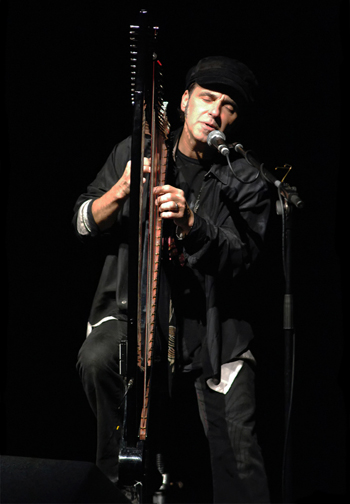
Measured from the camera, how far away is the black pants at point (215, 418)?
1961 mm

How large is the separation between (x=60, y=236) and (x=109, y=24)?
0.97 m

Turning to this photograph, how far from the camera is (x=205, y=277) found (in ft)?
7.29

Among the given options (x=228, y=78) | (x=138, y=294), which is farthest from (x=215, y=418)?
(x=228, y=78)

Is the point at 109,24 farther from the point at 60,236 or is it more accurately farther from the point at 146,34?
the point at 146,34

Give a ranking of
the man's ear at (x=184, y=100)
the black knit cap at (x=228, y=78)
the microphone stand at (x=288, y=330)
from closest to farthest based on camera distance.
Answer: the microphone stand at (x=288, y=330)
the black knit cap at (x=228, y=78)
the man's ear at (x=184, y=100)

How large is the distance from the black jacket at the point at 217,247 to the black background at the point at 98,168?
0.43 metres

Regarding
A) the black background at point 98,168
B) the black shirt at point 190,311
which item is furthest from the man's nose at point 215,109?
the black background at point 98,168

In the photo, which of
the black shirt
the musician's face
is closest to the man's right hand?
the black shirt

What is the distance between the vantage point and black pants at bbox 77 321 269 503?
6.43 ft

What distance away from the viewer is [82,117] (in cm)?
272

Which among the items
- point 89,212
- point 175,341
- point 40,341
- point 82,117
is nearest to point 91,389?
point 175,341

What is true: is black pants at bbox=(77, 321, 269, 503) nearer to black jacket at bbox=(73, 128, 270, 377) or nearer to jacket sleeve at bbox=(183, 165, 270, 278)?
black jacket at bbox=(73, 128, 270, 377)

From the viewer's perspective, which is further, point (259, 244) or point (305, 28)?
point (305, 28)

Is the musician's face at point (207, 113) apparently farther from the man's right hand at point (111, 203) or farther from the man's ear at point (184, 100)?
the man's right hand at point (111, 203)
